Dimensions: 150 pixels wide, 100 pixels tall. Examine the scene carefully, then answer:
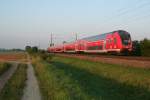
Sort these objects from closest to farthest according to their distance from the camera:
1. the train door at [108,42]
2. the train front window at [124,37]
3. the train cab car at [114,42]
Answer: the train cab car at [114,42] → the train front window at [124,37] → the train door at [108,42]

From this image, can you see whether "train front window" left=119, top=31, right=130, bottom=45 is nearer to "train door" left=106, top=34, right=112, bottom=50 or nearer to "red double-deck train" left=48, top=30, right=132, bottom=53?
"red double-deck train" left=48, top=30, right=132, bottom=53

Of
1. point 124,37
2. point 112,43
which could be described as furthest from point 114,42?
point 124,37

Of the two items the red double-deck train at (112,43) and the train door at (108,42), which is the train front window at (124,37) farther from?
the train door at (108,42)

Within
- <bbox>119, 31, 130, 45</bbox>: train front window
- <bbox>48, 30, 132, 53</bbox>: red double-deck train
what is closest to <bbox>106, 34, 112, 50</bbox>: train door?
<bbox>48, 30, 132, 53</bbox>: red double-deck train

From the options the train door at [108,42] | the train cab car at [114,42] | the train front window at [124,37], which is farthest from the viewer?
the train door at [108,42]

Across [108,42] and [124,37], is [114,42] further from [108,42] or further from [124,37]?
[108,42]

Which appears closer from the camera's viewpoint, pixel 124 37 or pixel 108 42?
pixel 124 37

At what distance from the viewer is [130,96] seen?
14.9m

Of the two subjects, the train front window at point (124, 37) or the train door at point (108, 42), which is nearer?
the train front window at point (124, 37)

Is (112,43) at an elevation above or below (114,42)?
below

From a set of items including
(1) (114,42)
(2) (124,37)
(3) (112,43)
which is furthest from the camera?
(3) (112,43)

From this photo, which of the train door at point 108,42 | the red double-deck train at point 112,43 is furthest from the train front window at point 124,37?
the train door at point 108,42

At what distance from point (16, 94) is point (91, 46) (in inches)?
1013

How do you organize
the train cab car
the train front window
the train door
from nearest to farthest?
the train cab car, the train front window, the train door
